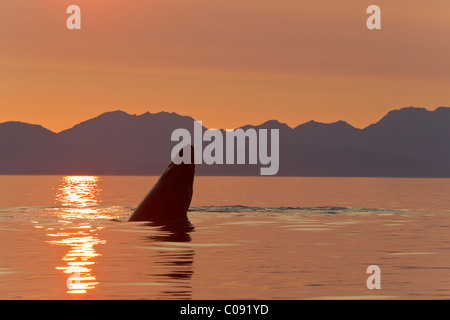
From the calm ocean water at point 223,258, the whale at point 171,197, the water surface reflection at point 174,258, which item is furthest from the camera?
the whale at point 171,197

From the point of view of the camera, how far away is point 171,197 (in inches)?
1646

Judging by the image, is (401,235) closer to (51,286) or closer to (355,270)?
(355,270)

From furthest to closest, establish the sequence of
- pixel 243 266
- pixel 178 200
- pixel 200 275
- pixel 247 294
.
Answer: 1. pixel 178 200
2. pixel 243 266
3. pixel 200 275
4. pixel 247 294

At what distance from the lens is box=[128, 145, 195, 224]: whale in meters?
40.8

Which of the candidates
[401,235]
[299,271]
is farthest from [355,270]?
[401,235]

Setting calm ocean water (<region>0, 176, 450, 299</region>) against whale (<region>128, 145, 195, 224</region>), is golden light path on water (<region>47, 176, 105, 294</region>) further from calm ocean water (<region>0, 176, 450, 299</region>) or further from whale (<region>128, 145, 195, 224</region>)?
whale (<region>128, 145, 195, 224</region>)

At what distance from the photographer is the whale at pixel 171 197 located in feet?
134

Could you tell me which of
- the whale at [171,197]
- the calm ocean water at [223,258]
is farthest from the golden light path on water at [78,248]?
the whale at [171,197]

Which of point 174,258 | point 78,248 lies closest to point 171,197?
point 78,248

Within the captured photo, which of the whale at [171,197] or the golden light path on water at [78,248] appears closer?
the golden light path on water at [78,248]

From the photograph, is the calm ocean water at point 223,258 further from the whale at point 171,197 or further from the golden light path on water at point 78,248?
the whale at point 171,197

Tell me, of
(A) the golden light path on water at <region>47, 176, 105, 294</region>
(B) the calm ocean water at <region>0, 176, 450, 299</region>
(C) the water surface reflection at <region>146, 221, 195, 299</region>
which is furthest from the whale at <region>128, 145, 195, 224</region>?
(A) the golden light path on water at <region>47, 176, 105, 294</region>
